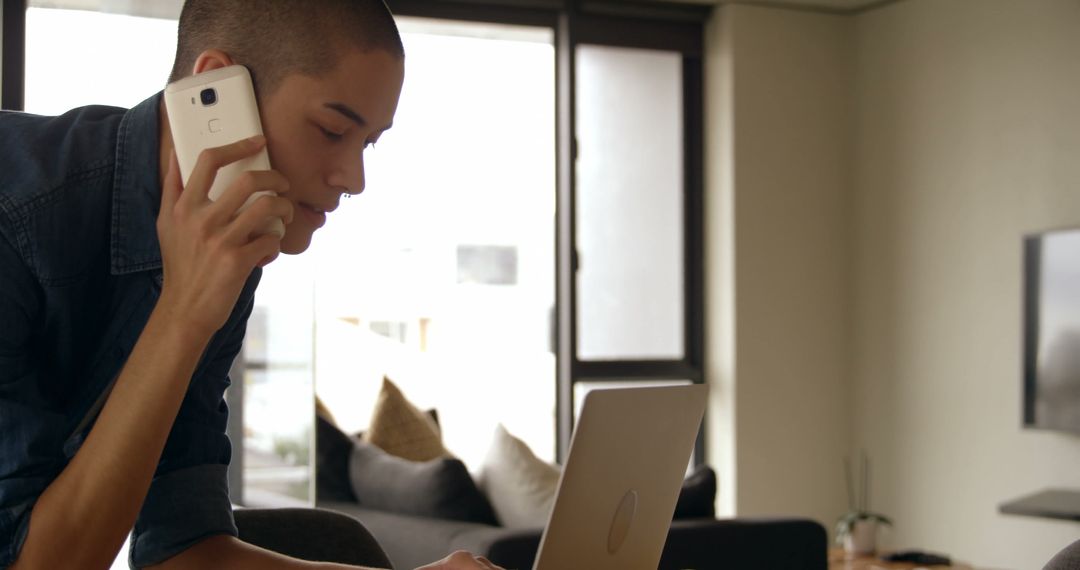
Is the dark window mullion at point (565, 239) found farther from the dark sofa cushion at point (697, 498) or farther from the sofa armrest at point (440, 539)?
the dark sofa cushion at point (697, 498)

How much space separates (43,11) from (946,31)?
3672mm

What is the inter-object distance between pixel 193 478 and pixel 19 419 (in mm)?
240

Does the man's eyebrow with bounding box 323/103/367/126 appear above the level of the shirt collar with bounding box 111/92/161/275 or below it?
above

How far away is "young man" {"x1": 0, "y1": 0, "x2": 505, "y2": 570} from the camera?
2.88 ft

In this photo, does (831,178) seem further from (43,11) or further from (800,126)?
(43,11)

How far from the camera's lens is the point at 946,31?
209 inches

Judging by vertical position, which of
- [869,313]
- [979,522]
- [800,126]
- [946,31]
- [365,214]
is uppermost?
[946,31]

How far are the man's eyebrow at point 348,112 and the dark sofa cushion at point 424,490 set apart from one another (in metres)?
2.17

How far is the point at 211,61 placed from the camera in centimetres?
100

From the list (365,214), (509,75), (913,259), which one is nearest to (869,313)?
(913,259)

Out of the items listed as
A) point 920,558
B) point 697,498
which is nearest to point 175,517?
point 697,498

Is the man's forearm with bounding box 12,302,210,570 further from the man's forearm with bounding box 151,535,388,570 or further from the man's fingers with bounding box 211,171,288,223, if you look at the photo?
the man's forearm with bounding box 151,535,388,570

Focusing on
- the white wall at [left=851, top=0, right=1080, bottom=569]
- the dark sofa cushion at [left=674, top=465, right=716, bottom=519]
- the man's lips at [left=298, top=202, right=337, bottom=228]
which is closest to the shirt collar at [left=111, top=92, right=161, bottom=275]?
the man's lips at [left=298, top=202, right=337, bottom=228]

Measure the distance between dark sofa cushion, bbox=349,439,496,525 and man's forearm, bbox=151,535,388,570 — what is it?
194 centimetres
